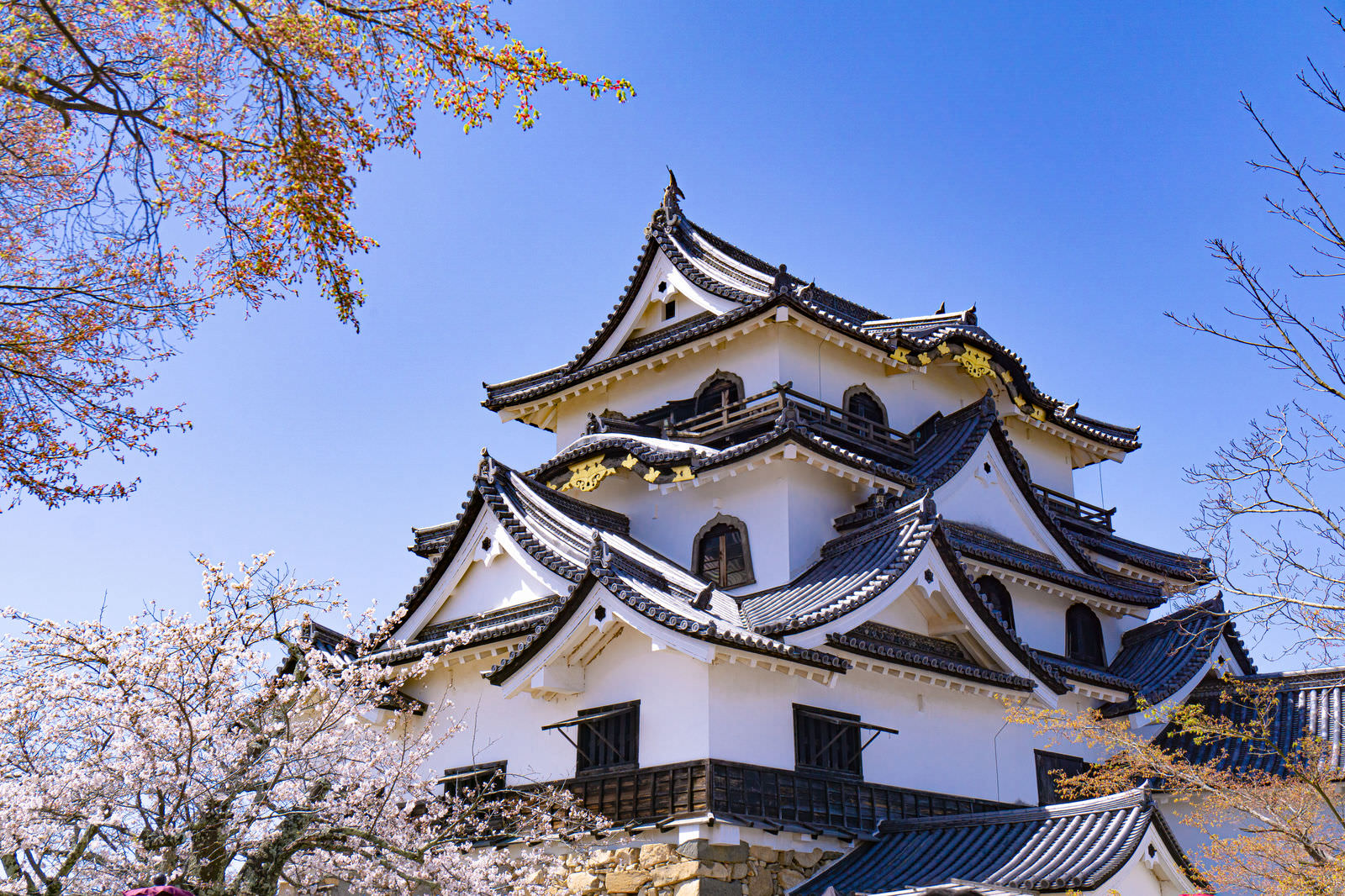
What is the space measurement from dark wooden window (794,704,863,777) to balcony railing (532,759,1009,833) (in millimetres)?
194

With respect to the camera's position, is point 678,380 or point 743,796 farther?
point 678,380

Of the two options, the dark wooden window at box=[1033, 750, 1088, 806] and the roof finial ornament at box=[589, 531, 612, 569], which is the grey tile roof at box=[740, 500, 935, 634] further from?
the dark wooden window at box=[1033, 750, 1088, 806]

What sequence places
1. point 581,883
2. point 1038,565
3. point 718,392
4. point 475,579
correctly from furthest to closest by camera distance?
point 718,392 → point 1038,565 → point 475,579 → point 581,883

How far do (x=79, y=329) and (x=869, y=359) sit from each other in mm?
16684

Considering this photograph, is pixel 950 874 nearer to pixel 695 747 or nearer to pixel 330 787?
pixel 695 747

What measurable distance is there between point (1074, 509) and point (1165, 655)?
4831mm

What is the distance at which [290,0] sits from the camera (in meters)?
6.85

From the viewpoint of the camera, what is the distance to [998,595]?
776 inches

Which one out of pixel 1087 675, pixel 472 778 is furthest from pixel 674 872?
pixel 1087 675

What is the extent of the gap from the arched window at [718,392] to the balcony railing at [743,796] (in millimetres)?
8220

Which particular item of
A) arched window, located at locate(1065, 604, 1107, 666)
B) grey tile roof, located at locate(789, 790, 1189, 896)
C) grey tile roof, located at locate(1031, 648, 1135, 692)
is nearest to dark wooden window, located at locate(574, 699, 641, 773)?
grey tile roof, located at locate(789, 790, 1189, 896)

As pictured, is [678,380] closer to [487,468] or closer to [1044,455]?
[487,468]

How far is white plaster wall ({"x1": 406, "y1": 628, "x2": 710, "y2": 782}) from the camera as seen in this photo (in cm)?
1409

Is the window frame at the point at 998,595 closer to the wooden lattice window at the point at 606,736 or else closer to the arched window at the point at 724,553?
the arched window at the point at 724,553
